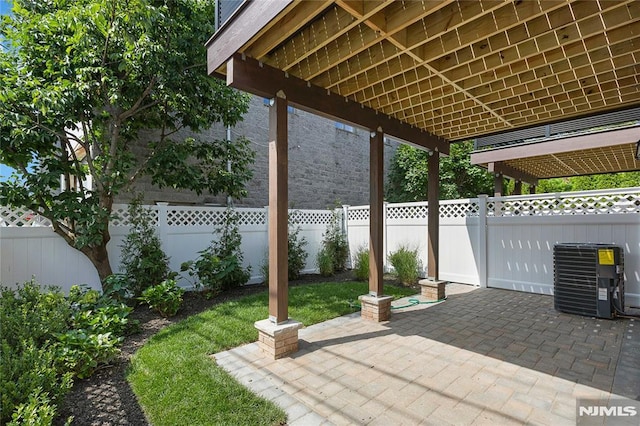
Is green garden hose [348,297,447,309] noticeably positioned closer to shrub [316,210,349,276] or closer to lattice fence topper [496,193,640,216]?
lattice fence topper [496,193,640,216]

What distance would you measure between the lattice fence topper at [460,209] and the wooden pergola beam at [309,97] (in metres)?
2.25

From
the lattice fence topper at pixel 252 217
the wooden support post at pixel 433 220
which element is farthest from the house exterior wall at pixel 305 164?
the wooden support post at pixel 433 220

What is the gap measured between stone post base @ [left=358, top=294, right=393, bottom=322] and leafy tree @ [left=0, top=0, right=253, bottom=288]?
3.44 metres

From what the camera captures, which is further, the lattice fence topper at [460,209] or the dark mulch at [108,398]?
the lattice fence topper at [460,209]

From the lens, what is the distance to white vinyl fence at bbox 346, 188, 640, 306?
474 centimetres

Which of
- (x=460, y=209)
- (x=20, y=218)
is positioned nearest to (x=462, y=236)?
(x=460, y=209)

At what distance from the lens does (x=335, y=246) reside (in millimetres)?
7895

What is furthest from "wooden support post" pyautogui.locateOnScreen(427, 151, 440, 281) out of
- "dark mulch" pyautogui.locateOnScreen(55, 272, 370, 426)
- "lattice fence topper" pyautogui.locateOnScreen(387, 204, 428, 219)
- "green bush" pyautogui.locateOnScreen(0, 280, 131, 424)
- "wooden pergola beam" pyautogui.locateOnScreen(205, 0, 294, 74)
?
"green bush" pyautogui.locateOnScreen(0, 280, 131, 424)

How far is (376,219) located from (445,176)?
8282mm

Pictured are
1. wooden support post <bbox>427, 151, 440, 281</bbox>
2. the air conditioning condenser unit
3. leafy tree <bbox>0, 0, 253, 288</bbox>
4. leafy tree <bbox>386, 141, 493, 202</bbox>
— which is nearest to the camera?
leafy tree <bbox>0, 0, 253, 288</bbox>

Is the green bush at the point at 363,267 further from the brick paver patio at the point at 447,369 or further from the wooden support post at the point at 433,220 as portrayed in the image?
the brick paver patio at the point at 447,369

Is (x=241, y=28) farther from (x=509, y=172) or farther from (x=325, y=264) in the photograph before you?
(x=509, y=172)

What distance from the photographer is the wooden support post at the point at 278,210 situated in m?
3.05

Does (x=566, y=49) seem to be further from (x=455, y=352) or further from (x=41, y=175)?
(x=41, y=175)
